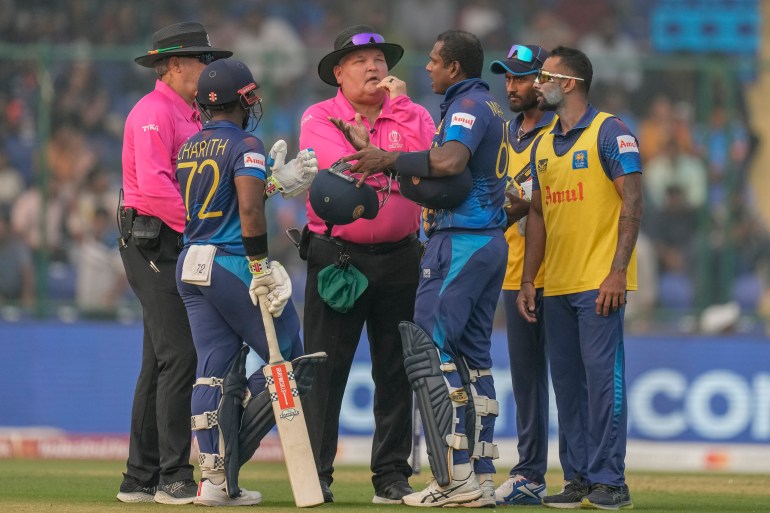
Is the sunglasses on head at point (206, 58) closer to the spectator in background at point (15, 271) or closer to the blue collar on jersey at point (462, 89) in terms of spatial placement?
the blue collar on jersey at point (462, 89)

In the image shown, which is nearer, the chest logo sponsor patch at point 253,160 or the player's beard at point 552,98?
the chest logo sponsor patch at point 253,160

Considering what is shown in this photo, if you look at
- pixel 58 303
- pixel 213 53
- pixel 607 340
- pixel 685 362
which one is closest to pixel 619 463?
pixel 607 340

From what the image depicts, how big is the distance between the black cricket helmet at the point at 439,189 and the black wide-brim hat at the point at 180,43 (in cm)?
166

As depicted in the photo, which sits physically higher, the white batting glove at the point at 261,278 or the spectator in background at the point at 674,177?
the spectator in background at the point at 674,177

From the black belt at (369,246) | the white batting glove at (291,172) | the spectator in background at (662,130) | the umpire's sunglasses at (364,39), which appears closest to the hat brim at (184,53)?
the umpire's sunglasses at (364,39)

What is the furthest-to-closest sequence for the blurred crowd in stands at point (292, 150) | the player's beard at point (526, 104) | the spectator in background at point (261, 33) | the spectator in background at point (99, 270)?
the spectator in background at point (261, 33)
the blurred crowd in stands at point (292, 150)
the spectator in background at point (99, 270)
the player's beard at point (526, 104)

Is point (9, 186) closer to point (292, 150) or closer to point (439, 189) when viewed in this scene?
point (292, 150)

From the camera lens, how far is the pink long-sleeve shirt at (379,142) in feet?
27.8

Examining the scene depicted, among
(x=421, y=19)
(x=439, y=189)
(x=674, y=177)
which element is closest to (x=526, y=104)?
(x=439, y=189)

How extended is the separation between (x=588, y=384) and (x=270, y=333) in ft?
6.14

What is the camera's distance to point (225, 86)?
25.6 ft

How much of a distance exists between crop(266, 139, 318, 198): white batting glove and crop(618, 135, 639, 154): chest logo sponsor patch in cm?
175

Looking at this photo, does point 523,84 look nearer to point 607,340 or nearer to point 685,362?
point 607,340

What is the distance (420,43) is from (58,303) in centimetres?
725
